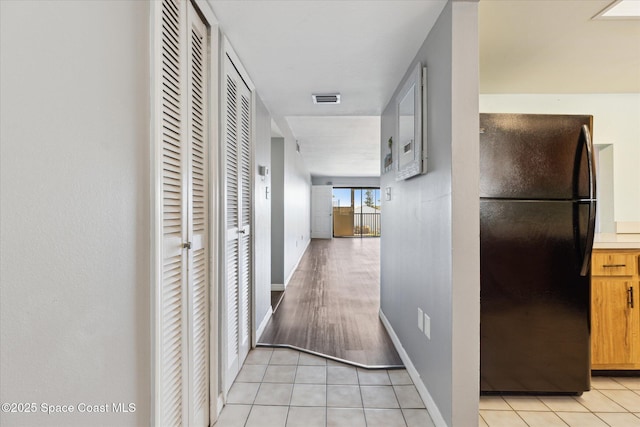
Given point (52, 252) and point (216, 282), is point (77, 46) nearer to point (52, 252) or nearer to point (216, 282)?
point (52, 252)

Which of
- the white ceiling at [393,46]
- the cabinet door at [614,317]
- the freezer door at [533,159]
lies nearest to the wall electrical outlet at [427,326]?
the freezer door at [533,159]

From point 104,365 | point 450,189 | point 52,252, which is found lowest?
point 104,365

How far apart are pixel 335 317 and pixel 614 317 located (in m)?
2.36

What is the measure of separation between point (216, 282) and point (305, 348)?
1.32 m

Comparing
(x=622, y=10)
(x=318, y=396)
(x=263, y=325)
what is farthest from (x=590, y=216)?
(x=263, y=325)

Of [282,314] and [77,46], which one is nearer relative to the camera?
[77,46]

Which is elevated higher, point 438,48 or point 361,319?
point 438,48

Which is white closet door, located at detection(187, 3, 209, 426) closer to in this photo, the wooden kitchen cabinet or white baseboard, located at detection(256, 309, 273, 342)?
white baseboard, located at detection(256, 309, 273, 342)

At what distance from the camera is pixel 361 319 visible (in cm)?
375

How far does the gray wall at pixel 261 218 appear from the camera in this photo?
3.10 meters

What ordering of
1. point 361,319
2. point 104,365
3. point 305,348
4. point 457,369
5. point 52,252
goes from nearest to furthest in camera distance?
1. point 52,252
2. point 104,365
3. point 457,369
4. point 305,348
5. point 361,319

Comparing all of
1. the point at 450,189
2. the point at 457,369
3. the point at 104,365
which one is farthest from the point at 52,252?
the point at 457,369

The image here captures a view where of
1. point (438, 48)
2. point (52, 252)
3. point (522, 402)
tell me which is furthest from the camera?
point (522, 402)

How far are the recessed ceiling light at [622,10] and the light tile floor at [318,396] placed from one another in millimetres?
2461
